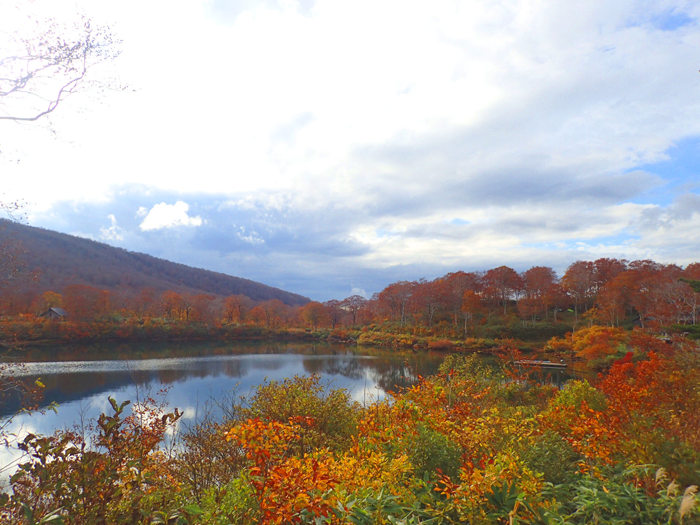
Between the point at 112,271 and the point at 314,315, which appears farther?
the point at 112,271

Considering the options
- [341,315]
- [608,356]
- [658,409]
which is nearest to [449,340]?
[608,356]

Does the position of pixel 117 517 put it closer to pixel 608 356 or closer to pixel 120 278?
pixel 608 356

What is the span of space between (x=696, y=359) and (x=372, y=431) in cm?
477

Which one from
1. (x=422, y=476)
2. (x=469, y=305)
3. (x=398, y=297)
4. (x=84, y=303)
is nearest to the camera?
(x=422, y=476)

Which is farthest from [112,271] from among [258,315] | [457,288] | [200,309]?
[457,288]

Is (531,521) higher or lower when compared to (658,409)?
lower

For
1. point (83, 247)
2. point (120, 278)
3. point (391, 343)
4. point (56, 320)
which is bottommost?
point (391, 343)

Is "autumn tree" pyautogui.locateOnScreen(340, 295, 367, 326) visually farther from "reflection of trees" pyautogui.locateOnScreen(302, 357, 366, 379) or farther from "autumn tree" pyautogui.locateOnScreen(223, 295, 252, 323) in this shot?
"reflection of trees" pyautogui.locateOnScreen(302, 357, 366, 379)

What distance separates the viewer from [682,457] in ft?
8.18

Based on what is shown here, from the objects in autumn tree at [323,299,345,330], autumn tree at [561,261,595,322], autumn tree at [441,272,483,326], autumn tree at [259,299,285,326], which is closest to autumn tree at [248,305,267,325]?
autumn tree at [259,299,285,326]

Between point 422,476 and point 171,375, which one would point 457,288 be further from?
point 422,476

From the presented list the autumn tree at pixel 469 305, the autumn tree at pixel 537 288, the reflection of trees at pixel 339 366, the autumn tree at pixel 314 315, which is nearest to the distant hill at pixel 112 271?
the autumn tree at pixel 314 315

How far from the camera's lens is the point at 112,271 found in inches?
3398

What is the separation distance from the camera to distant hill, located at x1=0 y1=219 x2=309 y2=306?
7216 centimetres
